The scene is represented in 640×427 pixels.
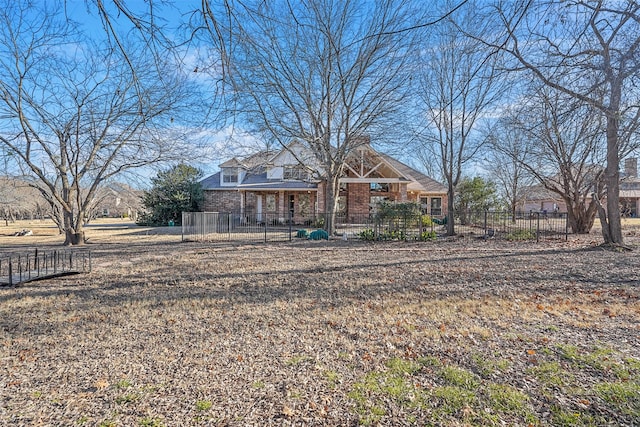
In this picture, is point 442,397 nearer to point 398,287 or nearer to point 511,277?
point 398,287

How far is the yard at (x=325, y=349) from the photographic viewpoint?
105 inches

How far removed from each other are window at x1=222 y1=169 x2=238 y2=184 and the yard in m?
19.1

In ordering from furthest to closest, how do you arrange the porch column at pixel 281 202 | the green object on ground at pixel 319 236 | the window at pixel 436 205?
the window at pixel 436 205
the porch column at pixel 281 202
the green object on ground at pixel 319 236

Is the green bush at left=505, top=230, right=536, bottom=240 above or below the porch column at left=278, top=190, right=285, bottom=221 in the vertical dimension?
below

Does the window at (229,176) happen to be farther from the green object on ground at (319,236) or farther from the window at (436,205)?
the window at (436,205)

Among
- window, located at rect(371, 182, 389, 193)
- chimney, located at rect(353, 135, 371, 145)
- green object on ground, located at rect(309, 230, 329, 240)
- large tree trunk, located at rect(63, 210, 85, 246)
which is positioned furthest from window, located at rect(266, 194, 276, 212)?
large tree trunk, located at rect(63, 210, 85, 246)

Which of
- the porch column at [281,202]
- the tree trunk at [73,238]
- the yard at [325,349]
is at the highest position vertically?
the porch column at [281,202]

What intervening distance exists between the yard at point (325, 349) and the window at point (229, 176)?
19.1 m

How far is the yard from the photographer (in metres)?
2.67

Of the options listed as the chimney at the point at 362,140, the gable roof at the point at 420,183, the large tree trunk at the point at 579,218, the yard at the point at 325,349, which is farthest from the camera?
the gable roof at the point at 420,183

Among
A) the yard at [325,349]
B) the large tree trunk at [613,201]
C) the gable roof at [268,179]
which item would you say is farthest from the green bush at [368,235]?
the large tree trunk at [613,201]

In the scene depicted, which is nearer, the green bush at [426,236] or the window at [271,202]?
the green bush at [426,236]

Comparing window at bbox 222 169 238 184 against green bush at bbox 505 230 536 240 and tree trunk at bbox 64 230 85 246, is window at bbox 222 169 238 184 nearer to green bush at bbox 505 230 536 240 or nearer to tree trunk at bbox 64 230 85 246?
tree trunk at bbox 64 230 85 246

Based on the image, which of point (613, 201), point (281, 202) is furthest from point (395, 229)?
point (281, 202)
